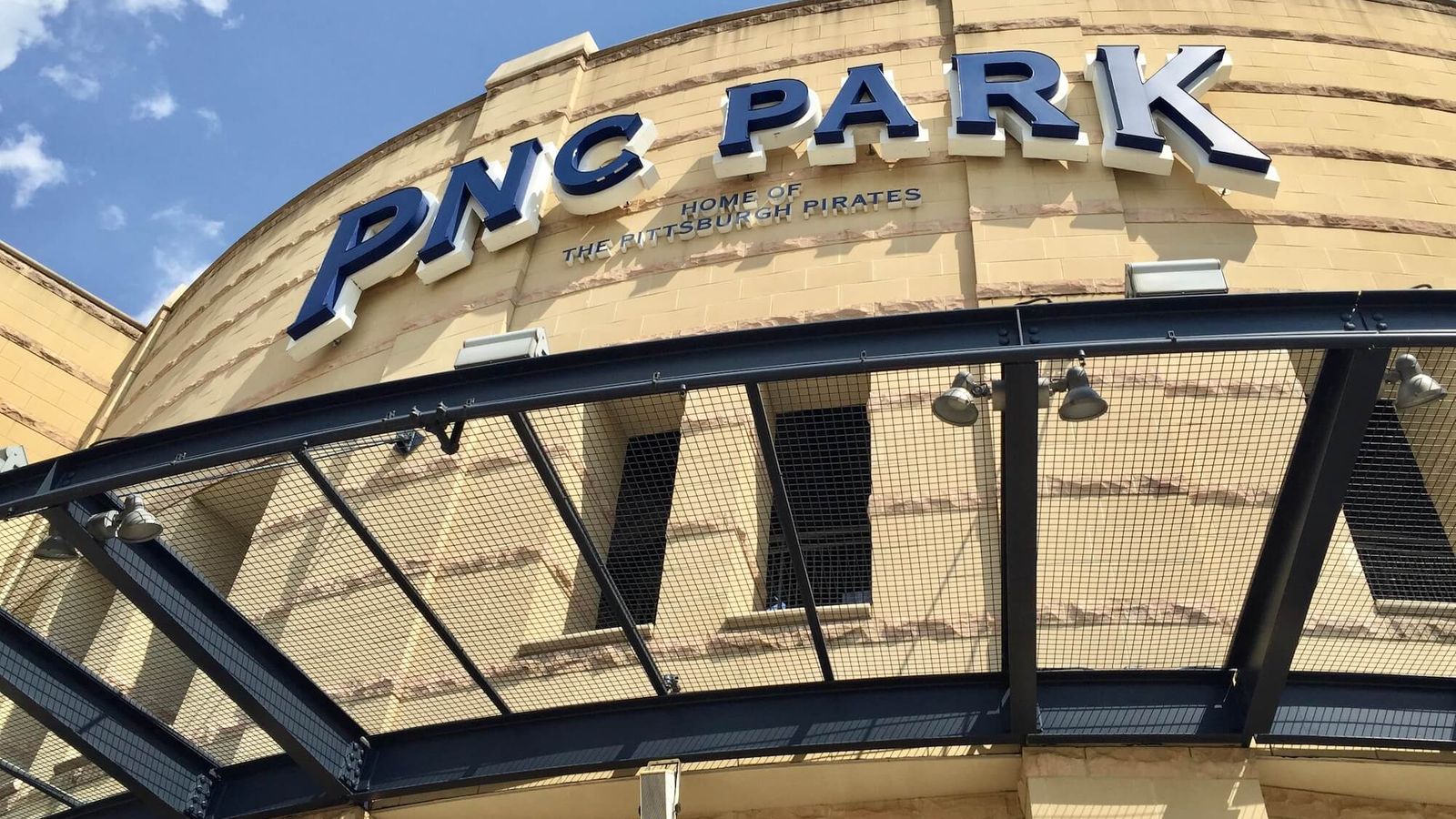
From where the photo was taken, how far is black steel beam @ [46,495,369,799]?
752 cm

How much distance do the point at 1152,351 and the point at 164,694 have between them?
399 inches

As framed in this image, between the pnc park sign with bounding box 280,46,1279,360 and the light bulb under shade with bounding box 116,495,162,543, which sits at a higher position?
the pnc park sign with bounding box 280,46,1279,360

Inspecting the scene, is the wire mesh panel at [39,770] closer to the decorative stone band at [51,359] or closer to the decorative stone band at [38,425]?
the decorative stone band at [38,425]

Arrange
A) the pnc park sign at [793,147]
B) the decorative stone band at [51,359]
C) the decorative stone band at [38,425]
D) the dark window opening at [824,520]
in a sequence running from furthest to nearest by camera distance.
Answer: the decorative stone band at [51,359], the decorative stone band at [38,425], the pnc park sign at [793,147], the dark window opening at [824,520]

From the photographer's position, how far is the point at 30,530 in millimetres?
15344

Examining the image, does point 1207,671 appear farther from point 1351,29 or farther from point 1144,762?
point 1351,29

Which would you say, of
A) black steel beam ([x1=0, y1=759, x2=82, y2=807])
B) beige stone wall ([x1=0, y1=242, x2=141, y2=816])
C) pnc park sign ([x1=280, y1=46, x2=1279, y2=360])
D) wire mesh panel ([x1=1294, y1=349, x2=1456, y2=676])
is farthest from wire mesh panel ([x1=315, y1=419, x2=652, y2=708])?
beige stone wall ([x1=0, y1=242, x2=141, y2=816])

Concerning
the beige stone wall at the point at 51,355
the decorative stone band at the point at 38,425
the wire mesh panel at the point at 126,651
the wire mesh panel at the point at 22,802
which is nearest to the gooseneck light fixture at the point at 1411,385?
the wire mesh panel at the point at 126,651

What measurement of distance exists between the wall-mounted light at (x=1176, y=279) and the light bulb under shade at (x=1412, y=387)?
0.98 m

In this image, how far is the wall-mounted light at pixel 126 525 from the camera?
7086 millimetres

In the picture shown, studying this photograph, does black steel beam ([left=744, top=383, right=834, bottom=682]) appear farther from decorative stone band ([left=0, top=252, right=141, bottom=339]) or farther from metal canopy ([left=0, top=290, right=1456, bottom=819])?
decorative stone band ([left=0, top=252, right=141, bottom=339])

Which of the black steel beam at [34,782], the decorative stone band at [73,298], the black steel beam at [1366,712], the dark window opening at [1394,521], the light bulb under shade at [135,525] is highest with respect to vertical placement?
the decorative stone band at [73,298]

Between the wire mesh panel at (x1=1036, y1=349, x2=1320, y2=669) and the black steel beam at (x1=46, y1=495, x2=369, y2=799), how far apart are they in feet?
16.9

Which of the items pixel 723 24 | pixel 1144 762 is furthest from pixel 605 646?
pixel 723 24
